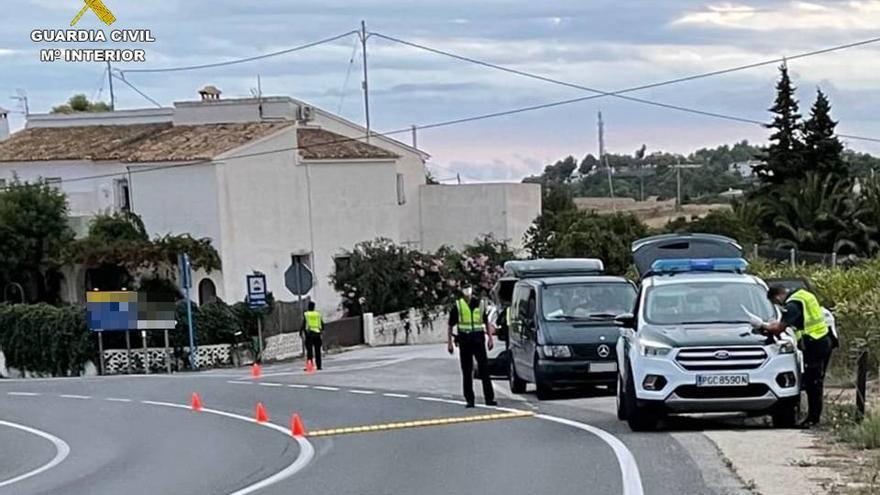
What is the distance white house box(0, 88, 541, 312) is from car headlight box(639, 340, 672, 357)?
3698cm

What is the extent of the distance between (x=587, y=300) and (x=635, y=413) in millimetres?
6606

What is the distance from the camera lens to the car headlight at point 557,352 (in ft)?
66.2

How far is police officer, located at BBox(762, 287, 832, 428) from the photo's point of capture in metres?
14.8

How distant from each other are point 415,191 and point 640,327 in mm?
50096

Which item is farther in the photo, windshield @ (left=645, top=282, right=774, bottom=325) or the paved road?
windshield @ (left=645, top=282, right=774, bottom=325)

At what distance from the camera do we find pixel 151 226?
52.1 m

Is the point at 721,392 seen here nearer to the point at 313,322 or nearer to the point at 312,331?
the point at 313,322

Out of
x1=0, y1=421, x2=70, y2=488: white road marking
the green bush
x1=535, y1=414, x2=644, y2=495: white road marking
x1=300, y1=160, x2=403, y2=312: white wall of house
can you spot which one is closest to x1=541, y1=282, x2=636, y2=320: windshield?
x1=535, y1=414, x2=644, y2=495: white road marking

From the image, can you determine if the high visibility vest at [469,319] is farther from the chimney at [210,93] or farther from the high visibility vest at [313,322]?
the chimney at [210,93]

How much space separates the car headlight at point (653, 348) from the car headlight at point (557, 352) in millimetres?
5207

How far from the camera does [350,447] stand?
1580 centimetres

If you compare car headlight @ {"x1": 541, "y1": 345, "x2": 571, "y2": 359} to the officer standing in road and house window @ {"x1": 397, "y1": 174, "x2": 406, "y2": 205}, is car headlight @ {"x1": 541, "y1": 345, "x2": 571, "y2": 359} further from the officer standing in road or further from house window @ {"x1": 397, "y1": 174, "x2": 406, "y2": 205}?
house window @ {"x1": 397, "y1": 174, "x2": 406, "y2": 205}

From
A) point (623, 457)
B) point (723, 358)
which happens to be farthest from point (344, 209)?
point (623, 457)

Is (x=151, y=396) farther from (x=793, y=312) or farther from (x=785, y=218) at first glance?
(x=785, y=218)
